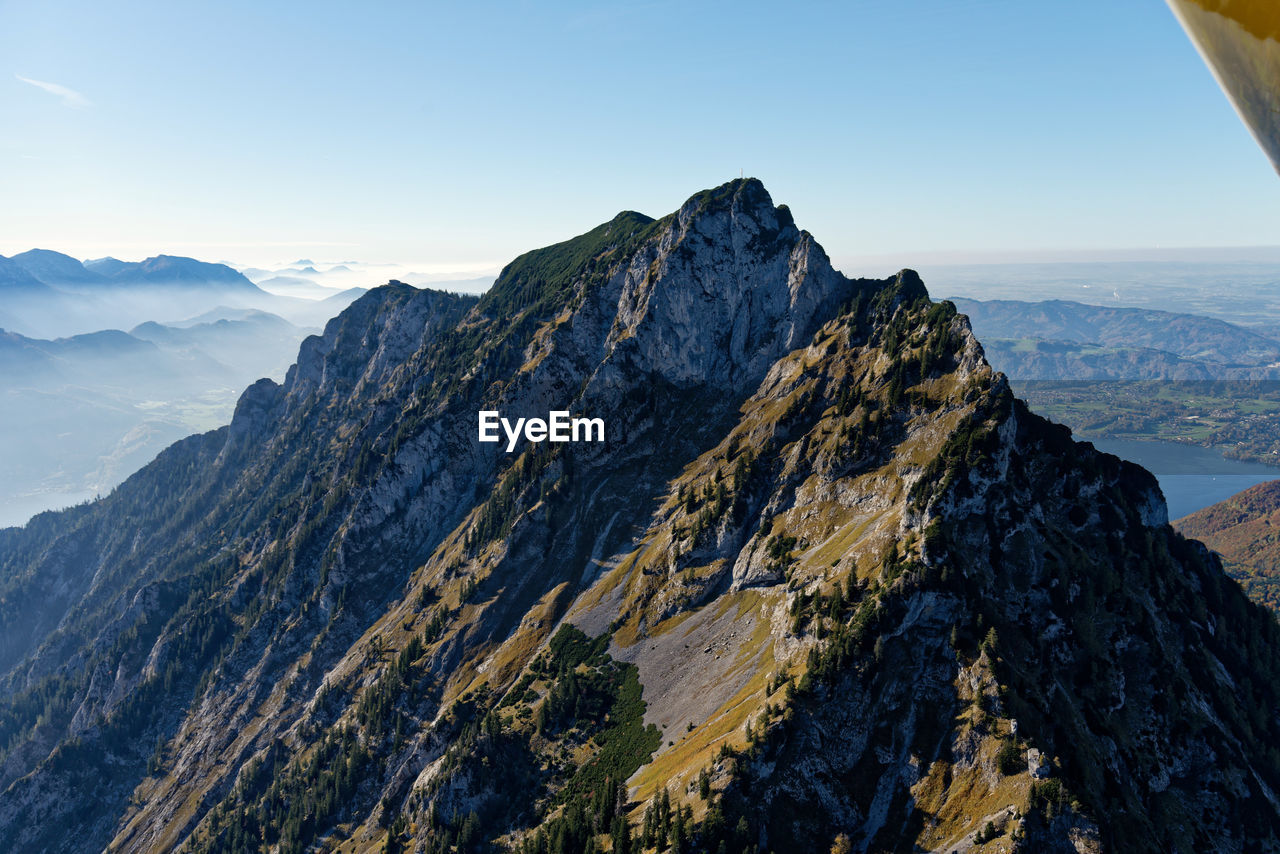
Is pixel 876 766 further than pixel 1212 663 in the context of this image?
No

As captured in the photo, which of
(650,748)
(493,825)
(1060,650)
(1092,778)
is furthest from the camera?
(493,825)

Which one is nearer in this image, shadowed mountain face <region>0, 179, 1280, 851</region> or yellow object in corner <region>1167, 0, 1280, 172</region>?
yellow object in corner <region>1167, 0, 1280, 172</region>

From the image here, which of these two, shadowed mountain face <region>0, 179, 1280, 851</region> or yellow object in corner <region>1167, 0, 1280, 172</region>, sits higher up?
yellow object in corner <region>1167, 0, 1280, 172</region>

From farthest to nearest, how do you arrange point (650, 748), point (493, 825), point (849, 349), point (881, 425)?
point (849, 349), point (881, 425), point (493, 825), point (650, 748)

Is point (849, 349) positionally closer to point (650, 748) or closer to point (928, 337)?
point (928, 337)

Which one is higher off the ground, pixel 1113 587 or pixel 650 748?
pixel 1113 587

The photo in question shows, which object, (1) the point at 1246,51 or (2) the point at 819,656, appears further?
(2) the point at 819,656

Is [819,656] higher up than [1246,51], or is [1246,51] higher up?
[1246,51]

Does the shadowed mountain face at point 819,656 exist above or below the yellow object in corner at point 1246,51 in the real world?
below

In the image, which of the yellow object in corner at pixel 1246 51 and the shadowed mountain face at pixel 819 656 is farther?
the shadowed mountain face at pixel 819 656

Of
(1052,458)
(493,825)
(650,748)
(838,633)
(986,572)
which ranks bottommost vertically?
(493,825)

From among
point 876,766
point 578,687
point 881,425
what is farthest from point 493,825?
point 881,425
